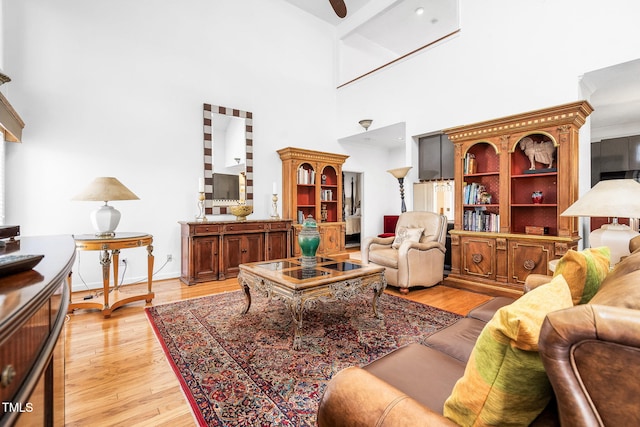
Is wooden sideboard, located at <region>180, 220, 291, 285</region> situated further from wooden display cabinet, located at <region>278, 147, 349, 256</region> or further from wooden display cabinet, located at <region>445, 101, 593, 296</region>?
wooden display cabinet, located at <region>445, 101, 593, 296</region>

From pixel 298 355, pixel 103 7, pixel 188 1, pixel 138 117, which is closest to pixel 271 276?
pixel 298 355

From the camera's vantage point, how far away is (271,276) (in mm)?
2484

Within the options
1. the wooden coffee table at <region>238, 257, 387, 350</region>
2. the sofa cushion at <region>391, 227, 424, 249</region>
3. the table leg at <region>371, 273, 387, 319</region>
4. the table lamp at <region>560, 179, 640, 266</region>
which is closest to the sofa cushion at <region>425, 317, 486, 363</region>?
the wooden coffee table at <region>238, 257, 387, 350</region>

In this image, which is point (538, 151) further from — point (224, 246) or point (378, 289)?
point (224, 246)

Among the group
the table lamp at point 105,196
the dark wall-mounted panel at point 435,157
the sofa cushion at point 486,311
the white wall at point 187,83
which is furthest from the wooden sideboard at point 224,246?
the sofa cushion at point 486,311

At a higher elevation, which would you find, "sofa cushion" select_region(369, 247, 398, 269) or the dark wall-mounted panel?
the dark wall-mounted panel

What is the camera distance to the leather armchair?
3.64 metres

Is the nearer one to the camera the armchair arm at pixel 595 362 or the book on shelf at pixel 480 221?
the armchair arm at pixel 595 362

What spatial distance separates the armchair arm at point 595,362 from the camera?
1.73 ft

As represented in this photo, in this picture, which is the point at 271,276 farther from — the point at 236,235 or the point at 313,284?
the point at 236,235

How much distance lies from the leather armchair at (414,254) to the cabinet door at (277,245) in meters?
1.49

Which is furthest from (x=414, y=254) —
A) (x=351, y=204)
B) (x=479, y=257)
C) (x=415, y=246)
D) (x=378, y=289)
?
(x=351, y=204)

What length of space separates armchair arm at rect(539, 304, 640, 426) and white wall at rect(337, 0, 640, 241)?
408 centimetres

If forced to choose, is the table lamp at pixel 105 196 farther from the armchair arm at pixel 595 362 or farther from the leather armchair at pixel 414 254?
the armchair arm at pixel 595 362
